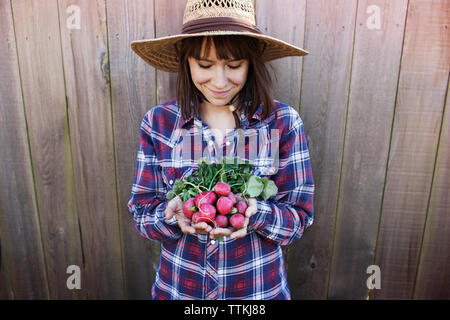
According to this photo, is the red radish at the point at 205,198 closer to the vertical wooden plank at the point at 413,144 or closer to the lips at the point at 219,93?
the lips at the point at 219,93

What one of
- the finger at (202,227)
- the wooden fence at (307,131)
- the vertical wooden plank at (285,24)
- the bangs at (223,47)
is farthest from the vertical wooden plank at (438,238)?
the finger at (202,227)

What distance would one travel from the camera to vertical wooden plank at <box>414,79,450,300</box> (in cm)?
171

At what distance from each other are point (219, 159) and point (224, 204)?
231 mm

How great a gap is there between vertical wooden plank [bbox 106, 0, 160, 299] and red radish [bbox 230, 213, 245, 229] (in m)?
0.88

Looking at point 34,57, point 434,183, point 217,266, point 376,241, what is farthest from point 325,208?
point 34,57

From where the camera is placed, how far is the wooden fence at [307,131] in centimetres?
158

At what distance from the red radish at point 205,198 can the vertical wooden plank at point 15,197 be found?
1.24 m

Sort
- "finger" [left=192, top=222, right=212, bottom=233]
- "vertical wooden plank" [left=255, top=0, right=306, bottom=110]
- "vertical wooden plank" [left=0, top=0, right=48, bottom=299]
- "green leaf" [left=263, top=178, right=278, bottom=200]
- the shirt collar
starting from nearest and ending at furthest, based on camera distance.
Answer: "finger" [left=192, top=222, right=212, bottom=233]
"green leaf" [left=263, top=178, right=278, bottom=200]
the shirt collar
"vertical wooden plank" [left=255, top=0, right=306, bottom=110]
"vertical wooden plank" [left=0, top=0, right=48, bottom=299]

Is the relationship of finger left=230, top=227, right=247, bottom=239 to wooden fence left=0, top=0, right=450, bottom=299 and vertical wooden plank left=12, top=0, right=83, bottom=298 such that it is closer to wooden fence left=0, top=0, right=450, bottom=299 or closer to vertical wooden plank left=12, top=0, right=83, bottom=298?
wooden fence left=0, top=0, right=450, bottom=299

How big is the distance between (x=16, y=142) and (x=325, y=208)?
5.79 ft

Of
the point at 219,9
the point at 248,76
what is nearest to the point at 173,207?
the point at 248,76

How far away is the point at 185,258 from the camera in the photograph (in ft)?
4.28

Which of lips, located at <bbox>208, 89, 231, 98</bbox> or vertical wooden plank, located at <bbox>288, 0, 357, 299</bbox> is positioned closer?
lips, located at <bbox>208, 89, 231, 98</bbox>

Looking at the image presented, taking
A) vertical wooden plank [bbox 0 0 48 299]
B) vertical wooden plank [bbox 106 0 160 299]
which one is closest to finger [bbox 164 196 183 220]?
vertical wooden plank [bbox 106 0 160 299]
